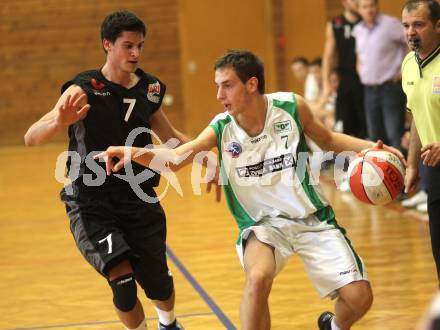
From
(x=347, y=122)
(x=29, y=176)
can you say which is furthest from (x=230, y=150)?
(x=29, y=176)

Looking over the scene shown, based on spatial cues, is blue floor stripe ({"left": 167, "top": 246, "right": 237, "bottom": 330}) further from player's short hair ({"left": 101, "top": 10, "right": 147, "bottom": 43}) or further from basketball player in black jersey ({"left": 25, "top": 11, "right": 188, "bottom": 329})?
player's short hair ({"left": 101, "top": 10, "right": 147, "bottom": 43})

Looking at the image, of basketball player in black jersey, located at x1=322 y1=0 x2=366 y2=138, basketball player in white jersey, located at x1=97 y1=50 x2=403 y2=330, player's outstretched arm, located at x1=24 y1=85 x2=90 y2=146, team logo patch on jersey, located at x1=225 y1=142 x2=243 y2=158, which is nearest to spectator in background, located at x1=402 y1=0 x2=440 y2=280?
basketball player in white jersey, located at x1=97 y1=50 x2=403 y2=330

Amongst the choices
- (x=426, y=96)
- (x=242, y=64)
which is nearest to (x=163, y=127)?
(x=242, y=64)

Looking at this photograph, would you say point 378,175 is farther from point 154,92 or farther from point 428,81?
point 154,92

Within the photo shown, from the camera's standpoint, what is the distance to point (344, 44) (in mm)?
11352

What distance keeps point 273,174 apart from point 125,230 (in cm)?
88

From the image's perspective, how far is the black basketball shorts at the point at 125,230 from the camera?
4570 mm

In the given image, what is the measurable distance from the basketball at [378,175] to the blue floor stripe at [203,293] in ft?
4.27

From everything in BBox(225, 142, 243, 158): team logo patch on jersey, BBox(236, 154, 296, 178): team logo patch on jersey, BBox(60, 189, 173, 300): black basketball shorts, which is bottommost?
BBox(60, 189, 173, 300): black basketball shorts

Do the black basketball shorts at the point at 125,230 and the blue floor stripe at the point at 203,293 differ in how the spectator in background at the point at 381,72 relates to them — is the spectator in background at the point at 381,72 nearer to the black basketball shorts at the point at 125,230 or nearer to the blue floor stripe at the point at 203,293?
the blue floor stripe at the point at 203,293

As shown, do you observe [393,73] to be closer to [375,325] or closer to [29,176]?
[375,325]

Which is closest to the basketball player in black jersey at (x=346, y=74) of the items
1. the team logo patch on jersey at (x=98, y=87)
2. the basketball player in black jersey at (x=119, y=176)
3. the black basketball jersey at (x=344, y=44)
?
the black basketball jersey at (x=344, y=44)

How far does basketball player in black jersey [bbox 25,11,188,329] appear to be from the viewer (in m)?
4.64

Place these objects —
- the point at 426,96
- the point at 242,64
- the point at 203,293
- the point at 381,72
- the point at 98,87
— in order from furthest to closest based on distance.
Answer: the point at 381,72 → the point at 203,293 → the point at 98,87 → the point at 426,96 → the point at 242,64
